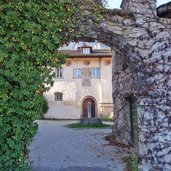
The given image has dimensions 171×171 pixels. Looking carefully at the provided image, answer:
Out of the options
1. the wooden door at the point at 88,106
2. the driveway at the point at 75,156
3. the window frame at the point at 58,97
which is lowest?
the driveway at the point at 75,156

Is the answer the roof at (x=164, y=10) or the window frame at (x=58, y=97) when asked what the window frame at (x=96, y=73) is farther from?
the roof at (x=164, y=10)

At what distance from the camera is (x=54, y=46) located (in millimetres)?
5879

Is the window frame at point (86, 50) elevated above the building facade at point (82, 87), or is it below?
above

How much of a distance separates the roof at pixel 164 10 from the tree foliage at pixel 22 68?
259 cm

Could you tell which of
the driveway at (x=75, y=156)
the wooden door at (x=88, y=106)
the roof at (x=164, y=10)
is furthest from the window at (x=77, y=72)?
the roof at (x=164, y=10)

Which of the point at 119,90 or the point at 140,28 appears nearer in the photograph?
the point at 140,28

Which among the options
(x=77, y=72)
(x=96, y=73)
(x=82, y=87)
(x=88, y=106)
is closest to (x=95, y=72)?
(x=96, y=73)

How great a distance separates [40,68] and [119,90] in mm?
6574

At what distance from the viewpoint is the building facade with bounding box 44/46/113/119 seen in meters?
29.0

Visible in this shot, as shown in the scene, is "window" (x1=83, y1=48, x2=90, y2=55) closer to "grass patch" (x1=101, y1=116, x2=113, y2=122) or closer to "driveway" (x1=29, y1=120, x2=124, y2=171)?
"grass patch" (x1=101, y1=116, x2=113, y2=122)

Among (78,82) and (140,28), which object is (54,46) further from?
(78,82)

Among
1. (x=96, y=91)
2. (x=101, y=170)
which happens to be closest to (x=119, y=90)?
(x=101, y=170)

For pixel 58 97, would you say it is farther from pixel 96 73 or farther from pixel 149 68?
pixel 149 68

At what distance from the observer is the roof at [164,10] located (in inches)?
269
